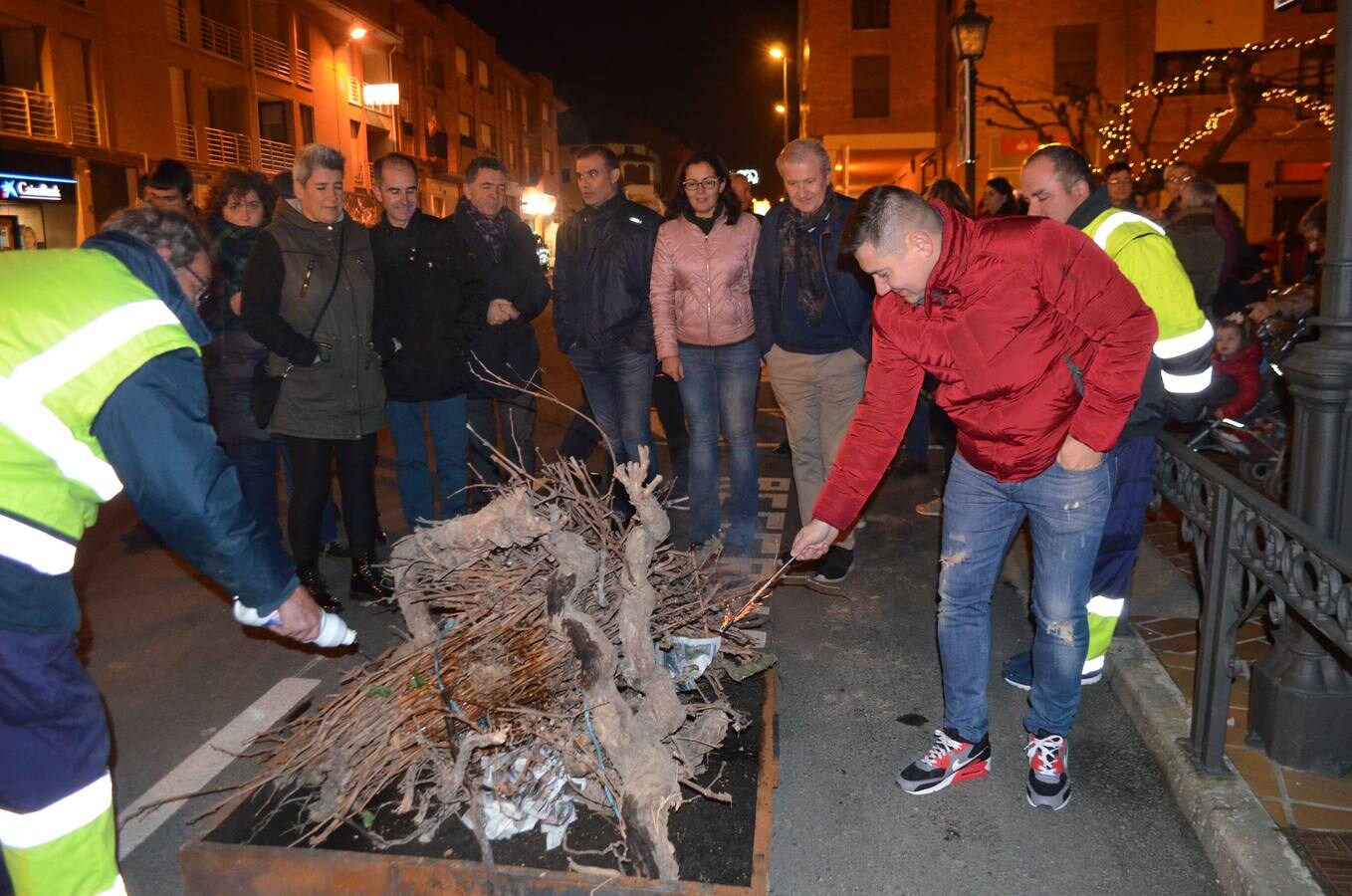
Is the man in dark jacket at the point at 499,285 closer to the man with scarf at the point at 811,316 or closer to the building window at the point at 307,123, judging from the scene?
the man with scarf at the point at 811,316

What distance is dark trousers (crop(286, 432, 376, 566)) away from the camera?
5379mm

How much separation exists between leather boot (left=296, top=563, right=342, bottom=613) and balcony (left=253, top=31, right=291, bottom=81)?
31.5m

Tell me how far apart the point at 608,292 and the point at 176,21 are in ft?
90.4

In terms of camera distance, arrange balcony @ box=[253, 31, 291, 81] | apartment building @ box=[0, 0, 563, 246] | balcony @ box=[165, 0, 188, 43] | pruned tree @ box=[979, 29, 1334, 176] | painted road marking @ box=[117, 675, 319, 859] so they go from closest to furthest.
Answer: painted road marking @ box=[117, 675, 319, 859] → apartment building @ box=[0, 0, 563, 246] → pruned tree @ box=[979, 29, 1334, 176] → balcony @ box=[165, 0, 188, 43] → balcony @ box=[253, 31, 291, 81]

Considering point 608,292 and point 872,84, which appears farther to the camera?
point 872,84

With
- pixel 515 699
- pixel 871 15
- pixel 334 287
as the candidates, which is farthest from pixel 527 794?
pixel 871 15

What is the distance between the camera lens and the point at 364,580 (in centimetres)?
559

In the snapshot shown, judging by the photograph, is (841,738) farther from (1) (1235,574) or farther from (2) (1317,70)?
(2) (1317,70)

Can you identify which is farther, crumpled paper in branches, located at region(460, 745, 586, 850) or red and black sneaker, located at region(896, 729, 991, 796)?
red and black sneaker, located at region(896, 729, 991, 796)

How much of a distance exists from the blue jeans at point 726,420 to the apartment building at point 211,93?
7.54 metres

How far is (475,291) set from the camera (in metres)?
5.98

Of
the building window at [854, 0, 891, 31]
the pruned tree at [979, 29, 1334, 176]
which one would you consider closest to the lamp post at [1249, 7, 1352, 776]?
the pruned tree at [979, 29, 1334, 176]

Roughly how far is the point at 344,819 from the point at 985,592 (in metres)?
2.18

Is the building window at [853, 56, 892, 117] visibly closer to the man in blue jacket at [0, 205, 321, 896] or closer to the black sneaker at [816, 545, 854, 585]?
the black sneaker at [816, 545, 854, 585]
